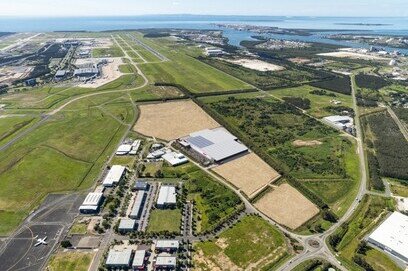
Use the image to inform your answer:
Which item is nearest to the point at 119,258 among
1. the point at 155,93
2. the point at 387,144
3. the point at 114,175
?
the point at 114,175

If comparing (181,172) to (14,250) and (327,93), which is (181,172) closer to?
(14,250)

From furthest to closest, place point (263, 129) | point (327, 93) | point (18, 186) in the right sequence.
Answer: point (327, 93) → point (263, 129) → point (18, 186)

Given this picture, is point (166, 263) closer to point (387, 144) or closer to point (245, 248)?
point (245, 248)

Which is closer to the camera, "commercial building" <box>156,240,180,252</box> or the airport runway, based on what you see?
the airport runway

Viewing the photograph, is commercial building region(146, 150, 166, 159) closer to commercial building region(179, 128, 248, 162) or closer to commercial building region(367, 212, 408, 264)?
commercial building region(179, 128, 248, 162)

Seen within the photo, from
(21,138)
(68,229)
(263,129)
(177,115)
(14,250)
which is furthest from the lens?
(177,115)

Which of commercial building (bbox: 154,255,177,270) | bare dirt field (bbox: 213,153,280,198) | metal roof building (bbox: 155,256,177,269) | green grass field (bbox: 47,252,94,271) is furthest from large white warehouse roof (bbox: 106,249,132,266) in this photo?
bare dirt field (bbox: 213,153,280,198)

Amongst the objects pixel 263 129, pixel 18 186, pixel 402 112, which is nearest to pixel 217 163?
pixel 263 129
